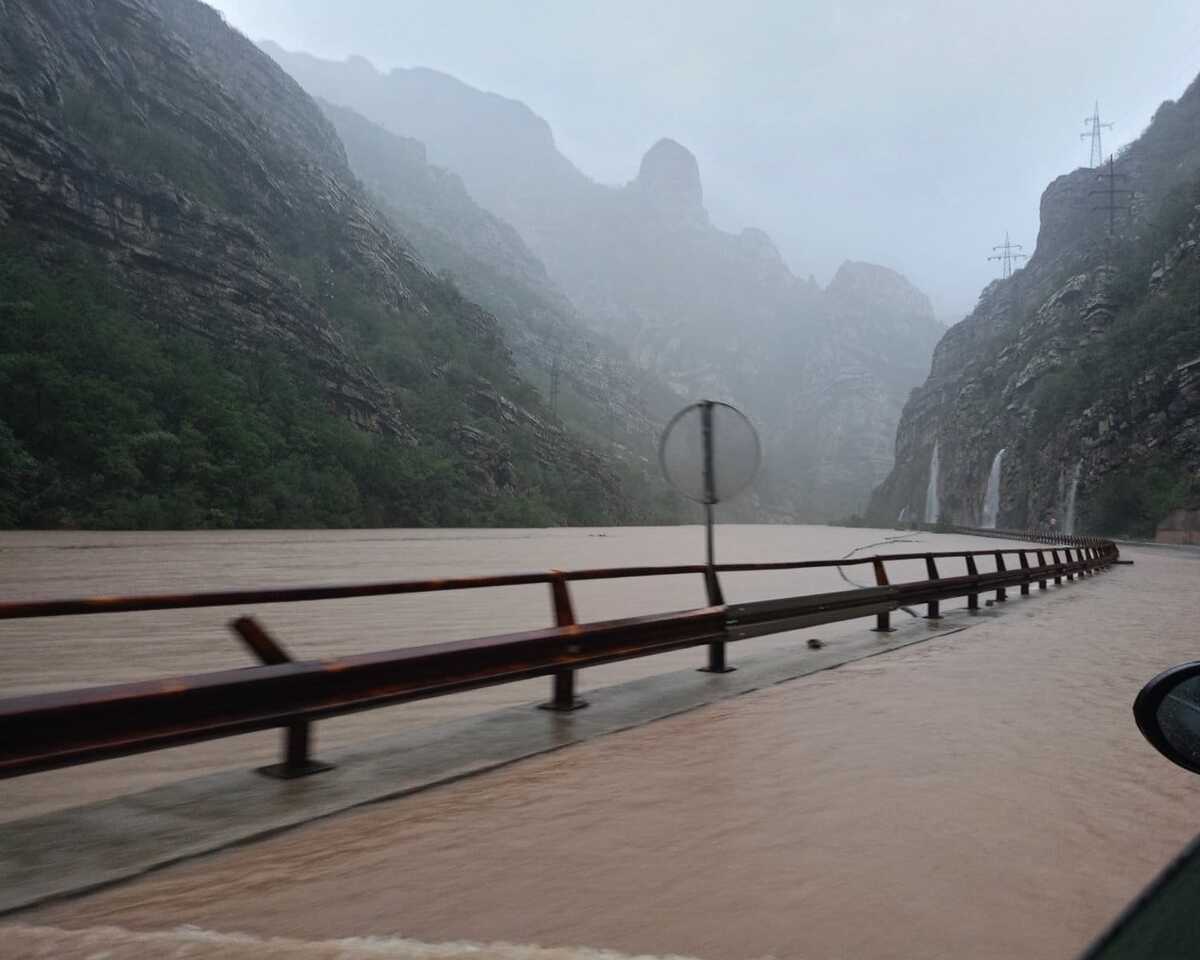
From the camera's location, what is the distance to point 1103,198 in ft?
364

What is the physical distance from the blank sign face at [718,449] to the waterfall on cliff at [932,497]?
121 meters

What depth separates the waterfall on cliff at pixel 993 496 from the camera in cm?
9288

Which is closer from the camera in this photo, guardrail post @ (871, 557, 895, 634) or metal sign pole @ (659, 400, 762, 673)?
metal sign pole @ (659, 400, 762, 673)

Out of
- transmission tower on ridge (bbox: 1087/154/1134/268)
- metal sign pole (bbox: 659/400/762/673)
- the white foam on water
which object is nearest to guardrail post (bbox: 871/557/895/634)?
metal sign pole (bbox: 659/400/762/673)

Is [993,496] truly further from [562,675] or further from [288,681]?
[288,681]

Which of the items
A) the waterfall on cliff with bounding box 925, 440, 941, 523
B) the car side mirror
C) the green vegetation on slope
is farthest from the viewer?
the waterfall on cliff with bounding box 925, 440, 941, 523

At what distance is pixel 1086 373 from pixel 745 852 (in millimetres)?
85188

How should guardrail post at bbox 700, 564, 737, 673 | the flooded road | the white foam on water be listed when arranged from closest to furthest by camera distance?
the white foam on water
the flooded road
guardrail post at bbox 700, 564, 737, 673

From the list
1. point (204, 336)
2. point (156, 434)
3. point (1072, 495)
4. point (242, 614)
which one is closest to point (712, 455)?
point (242, 614)

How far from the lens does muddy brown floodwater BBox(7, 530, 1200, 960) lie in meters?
2.68

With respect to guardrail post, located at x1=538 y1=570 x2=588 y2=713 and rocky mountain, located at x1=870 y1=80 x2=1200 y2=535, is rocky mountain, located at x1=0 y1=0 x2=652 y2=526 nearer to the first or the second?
guardrail post, located at x1=538 y1=570 x2=588 y2=713

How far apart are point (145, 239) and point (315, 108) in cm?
9166

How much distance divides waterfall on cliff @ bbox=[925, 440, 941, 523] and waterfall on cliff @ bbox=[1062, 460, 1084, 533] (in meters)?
48.0

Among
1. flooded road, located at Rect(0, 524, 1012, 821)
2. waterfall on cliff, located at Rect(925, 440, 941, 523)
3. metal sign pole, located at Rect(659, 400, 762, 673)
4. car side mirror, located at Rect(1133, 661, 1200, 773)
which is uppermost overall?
waterfall on cliff, located at Rect(925, 440, 941, 523)
